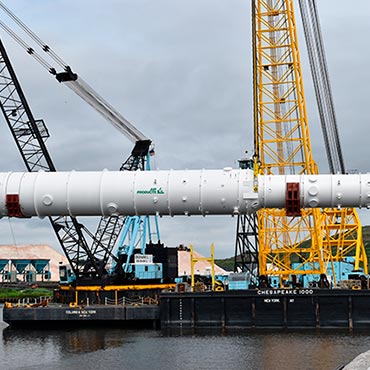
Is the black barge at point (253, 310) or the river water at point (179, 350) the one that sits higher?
the black barge at point (253, 310)

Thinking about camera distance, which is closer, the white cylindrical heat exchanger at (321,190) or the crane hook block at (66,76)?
the white cylindrical heat exchanger at (321,190)

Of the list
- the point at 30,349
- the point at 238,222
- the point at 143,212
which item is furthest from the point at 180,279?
the point at 143,212

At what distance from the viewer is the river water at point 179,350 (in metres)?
41.2

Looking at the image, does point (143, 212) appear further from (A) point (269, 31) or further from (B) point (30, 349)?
(A) point (269, 31)

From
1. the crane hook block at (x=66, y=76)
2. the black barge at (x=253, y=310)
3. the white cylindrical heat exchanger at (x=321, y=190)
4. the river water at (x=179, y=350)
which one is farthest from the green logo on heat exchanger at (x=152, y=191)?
the crane hook block at (x=66, y=76)

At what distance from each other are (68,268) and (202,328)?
A: 26684 mm

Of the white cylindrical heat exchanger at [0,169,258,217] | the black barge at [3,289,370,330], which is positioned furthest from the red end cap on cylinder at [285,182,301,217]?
the black barge at [3,289,370,330]

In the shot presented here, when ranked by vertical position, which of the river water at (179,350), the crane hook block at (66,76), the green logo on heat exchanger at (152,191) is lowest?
the river water at (179,350)

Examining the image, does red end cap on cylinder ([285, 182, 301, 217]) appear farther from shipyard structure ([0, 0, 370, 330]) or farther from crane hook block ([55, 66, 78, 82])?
crane hook block ([55, 66, 78, 82])

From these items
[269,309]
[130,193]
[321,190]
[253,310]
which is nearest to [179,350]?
[253,310]

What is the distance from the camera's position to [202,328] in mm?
58875

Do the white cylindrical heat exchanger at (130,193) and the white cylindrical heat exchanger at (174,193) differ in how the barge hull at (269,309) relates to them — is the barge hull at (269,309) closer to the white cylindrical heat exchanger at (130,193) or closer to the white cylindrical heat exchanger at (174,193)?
the white cylindrical heat exchanger at (174,193)

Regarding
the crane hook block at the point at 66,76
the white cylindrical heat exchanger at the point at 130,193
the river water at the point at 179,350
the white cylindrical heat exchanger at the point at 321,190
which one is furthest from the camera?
the crane hook block at the point at 66,76

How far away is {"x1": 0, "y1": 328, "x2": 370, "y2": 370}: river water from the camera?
4122 cm
